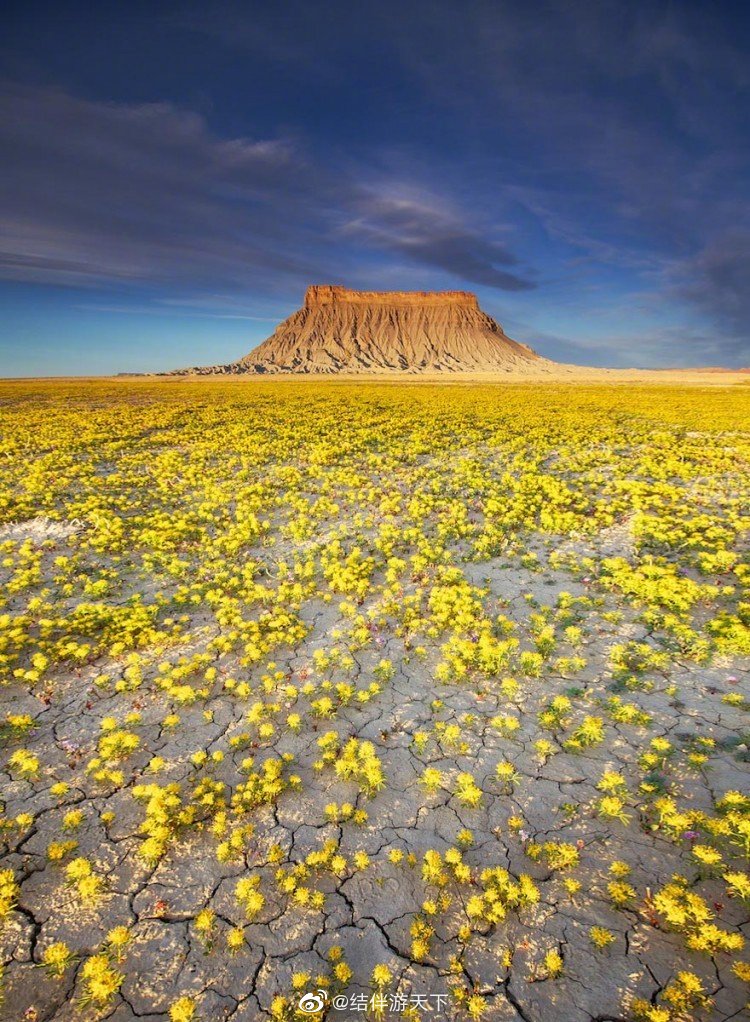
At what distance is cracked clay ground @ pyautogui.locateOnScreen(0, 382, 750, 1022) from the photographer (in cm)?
359

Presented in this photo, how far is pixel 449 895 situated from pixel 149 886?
9.12 feet

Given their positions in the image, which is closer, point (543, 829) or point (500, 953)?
point (500, 953)

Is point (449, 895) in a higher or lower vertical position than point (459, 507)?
lower

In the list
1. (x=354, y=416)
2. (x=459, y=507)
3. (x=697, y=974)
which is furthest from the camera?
(x=354, y=416)

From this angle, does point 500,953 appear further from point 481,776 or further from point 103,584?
point 103,584

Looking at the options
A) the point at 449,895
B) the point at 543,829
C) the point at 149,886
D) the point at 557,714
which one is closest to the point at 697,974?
the point at 543,829

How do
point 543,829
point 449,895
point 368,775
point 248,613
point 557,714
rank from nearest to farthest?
point 449,895
point 543,829
point 368,775
point 557,714
point 248,613

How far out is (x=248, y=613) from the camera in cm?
853

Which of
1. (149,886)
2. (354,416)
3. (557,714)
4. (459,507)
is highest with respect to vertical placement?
(354,416)

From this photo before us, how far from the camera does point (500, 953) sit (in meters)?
3.68

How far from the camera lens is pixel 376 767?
5199 millimetres

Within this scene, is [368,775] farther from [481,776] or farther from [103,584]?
[103,584]

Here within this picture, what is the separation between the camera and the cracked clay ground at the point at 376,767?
3590mm

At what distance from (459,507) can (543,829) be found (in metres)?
9.09
